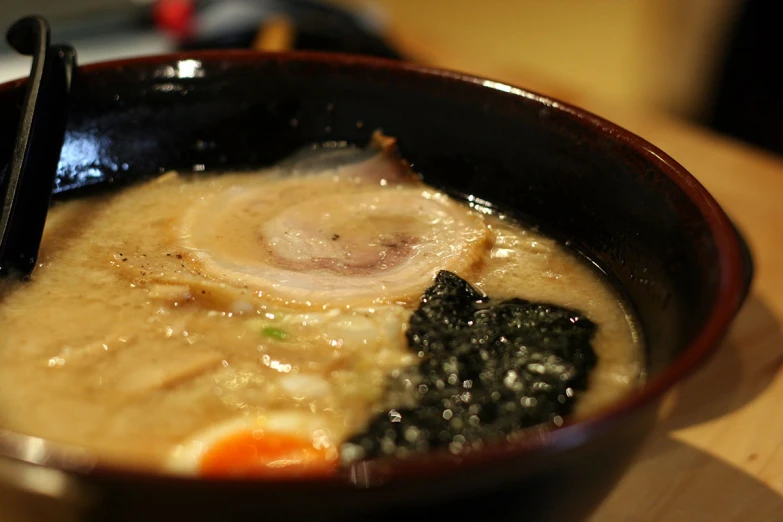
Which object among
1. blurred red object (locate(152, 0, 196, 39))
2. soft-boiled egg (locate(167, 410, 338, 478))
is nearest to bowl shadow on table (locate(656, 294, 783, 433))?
soft-boiled egg (locate(167, 410, 338, 478))

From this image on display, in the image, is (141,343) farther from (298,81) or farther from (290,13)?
(290,13)

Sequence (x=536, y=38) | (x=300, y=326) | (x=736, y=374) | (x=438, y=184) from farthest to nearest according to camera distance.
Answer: (x=536, y=38), (x=438, y=184), (x=736, y=374), (x=300, y=326)

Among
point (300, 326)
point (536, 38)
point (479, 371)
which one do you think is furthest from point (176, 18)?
point (536, 38)

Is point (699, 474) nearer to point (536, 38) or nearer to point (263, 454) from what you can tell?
point (263, 454)

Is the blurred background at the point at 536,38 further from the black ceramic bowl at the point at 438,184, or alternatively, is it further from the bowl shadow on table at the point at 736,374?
the bowl shadow on table at the point at 736,374

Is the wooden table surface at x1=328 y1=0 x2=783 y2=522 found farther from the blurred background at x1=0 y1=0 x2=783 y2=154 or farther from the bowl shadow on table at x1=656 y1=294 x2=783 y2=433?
the blurred background at x1=0 y1=0 x2=783 y2=154
